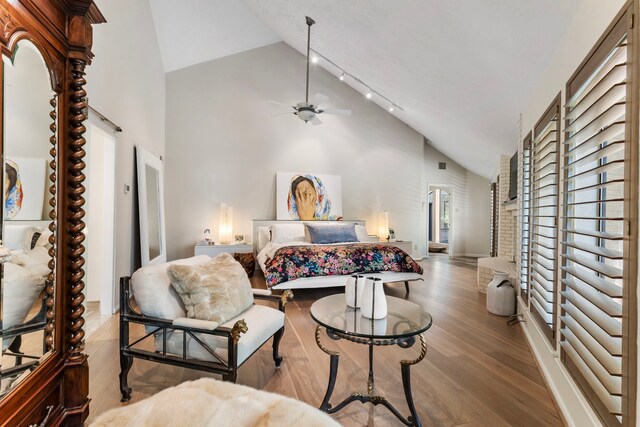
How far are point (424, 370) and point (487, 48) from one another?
2.74 meters

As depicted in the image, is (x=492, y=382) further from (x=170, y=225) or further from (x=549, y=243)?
(x=170, y=225)

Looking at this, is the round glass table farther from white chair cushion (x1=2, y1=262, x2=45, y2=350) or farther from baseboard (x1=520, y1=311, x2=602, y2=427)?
white chair cushion (x1=2, y1=262, x2=45, y2=350)

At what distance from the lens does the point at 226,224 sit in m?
5.70

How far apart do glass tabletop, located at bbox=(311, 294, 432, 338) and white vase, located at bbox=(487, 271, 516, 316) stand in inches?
78.9

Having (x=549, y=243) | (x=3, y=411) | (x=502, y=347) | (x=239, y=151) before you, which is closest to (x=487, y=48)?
(x=549, y=243)

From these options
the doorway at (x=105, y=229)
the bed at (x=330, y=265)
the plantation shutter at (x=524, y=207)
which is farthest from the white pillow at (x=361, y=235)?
the doorway at (x=105, y=229)

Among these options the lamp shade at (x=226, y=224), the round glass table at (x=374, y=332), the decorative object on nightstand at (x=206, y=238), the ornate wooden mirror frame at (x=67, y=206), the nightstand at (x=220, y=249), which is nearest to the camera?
the ornate wooden mirror frame at (x=67, y=206)

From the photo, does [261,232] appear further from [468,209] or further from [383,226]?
[468,209]

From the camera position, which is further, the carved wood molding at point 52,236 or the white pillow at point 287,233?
the white pillow at point 287,233

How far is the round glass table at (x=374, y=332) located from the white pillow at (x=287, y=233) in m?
3.58

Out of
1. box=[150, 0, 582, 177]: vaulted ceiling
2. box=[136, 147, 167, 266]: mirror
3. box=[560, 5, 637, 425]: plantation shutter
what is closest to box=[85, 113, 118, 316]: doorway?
box=[136, 147, 167, 266]: mirror

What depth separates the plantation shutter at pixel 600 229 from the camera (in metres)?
1.24

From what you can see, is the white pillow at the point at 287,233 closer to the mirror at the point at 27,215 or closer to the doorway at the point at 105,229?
the doorway at the point at 105,229

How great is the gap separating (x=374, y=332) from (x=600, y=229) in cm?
138
